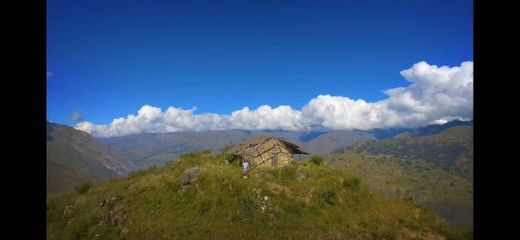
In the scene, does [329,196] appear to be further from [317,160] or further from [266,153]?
[317,160]

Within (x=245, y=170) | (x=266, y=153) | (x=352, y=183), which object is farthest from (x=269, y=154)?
(x=352, y=183)

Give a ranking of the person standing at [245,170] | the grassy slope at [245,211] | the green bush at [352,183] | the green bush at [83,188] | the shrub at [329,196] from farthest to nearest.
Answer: the green bush at [83,188] < the person standing at [245,170] < the green bush at [352,183] < the shrub at [329,196] < the grassy slope at [245,211]

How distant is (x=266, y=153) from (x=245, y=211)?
12903 millimetres

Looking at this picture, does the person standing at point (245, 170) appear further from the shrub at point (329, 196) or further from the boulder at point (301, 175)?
the shrub at point (329, 196)

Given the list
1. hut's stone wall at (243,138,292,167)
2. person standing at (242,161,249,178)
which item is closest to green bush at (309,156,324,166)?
hut's stone wall at (243,138,292,167)

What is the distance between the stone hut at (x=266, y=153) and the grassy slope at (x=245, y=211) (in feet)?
10.3

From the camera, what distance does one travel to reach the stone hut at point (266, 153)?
39.9 meters

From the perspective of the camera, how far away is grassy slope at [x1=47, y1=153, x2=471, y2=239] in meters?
25.7

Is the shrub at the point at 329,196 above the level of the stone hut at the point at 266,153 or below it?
below

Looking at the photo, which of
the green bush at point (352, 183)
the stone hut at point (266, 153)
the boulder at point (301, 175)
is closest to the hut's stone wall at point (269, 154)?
the stone hut at point (266, 153)

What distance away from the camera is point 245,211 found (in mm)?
28328

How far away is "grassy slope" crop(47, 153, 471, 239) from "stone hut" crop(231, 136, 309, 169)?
3.13 metres

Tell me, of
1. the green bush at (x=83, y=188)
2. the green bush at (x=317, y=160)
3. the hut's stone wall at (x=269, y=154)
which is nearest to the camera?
the hut's stone wall at (x=269, y=154)
